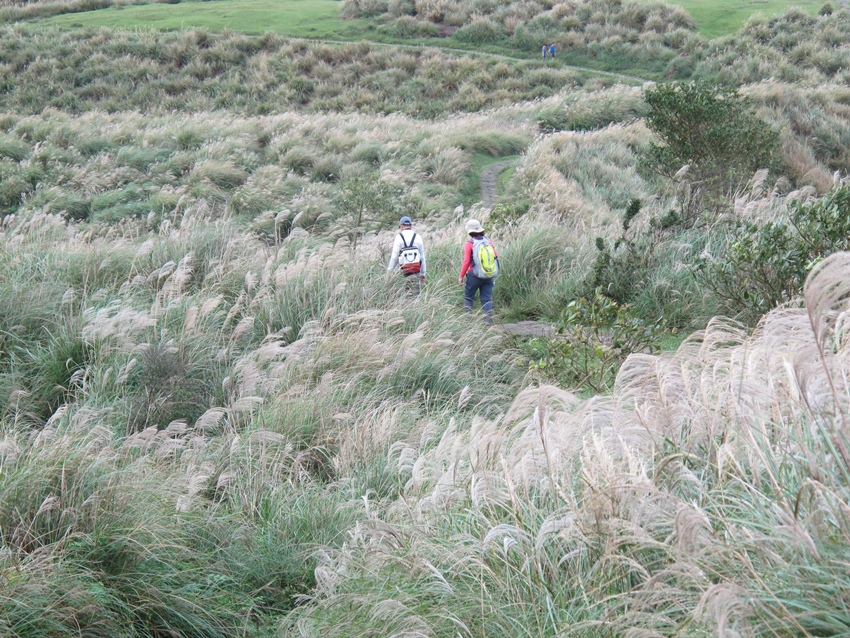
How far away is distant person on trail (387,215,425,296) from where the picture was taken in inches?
387

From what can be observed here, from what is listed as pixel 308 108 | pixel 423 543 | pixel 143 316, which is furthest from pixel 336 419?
pixel 308 108

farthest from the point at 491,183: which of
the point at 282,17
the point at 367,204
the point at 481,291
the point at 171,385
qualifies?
the point at 282,17

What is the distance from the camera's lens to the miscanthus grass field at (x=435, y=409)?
2.90 m

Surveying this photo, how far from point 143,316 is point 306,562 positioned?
3.37 m

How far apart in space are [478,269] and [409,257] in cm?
90

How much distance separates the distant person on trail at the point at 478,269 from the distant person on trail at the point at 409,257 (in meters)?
0.53

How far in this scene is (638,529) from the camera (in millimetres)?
2879

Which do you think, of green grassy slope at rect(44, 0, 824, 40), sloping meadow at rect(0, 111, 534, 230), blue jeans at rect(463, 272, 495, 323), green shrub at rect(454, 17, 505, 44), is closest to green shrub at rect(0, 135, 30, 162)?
sloping meadow at rect(0, 111, 534, 230)

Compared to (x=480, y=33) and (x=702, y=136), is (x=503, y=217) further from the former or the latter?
(x=480, y=33)

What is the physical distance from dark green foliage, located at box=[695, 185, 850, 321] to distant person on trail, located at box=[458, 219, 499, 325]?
2400 millimetres

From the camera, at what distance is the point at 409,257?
9.94 metres

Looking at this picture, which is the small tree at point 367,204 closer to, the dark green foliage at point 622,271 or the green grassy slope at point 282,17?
the dark green foliage at point 622,271

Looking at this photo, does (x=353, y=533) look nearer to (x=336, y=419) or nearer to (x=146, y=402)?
(x=336, y=419)

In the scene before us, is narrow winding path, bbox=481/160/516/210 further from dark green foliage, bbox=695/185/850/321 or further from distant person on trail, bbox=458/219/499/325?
dark green foliage, bbox=695/185/850/321
